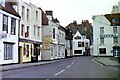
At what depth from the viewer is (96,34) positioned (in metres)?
83.1

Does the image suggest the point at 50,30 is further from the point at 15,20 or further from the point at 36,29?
the point at 15,20

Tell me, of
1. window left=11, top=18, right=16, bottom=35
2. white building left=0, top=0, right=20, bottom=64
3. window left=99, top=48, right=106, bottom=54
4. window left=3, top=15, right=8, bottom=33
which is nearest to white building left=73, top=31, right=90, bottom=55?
window left=99, top=48, right=106, bottom=54

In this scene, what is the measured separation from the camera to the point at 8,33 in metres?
34.9

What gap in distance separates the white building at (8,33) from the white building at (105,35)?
150ft

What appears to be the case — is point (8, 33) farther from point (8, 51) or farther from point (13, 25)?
point (13, 25)

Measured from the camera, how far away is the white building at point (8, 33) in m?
32.7

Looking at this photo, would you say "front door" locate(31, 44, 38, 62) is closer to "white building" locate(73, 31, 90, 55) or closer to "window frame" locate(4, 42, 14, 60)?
"window frame" locate(4, 42, 14, 60)

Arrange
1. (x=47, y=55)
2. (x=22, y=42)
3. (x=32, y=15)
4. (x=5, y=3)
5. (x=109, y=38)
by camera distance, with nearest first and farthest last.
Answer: (x=5, y=3), (x=22, y=42), (x=32, y=15), (x=47, y=55), (x=109, y=38)

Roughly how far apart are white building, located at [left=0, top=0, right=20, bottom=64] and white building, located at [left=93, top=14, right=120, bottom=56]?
45585mm

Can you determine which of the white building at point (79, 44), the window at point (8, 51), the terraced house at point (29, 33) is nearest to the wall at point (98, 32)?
the terraced house at point (29, 33)

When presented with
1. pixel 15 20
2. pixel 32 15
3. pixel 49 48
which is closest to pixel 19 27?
pixel 15 20

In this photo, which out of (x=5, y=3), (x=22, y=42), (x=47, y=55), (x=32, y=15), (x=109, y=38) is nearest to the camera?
(x=5, y=3)

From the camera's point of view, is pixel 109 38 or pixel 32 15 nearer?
pixel 32 15

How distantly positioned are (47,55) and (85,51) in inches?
2689
